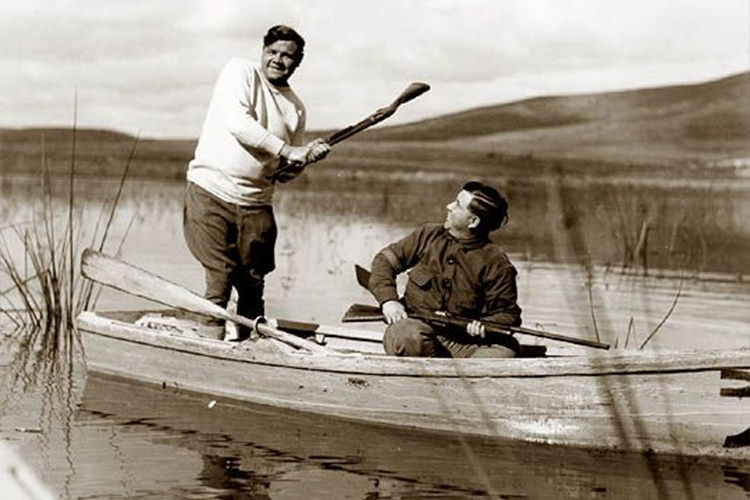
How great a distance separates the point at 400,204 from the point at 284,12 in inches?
212

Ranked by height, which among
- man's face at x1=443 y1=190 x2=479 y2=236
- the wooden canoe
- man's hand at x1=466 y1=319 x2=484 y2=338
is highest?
man's face at x1=443 y1=190 x2=479 y2=236

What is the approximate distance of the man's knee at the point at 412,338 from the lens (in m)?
6.79

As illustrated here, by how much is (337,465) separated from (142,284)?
2312 millimetres

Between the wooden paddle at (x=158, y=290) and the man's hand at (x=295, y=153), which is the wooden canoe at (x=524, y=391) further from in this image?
the man's hand at (x=295, y=153)

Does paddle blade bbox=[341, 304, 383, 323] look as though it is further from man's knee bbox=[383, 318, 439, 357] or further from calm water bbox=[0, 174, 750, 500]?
calm water bbox=[0, 174, 750, 500]

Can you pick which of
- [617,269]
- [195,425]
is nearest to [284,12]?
[617,269]

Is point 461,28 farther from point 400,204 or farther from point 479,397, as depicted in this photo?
point 479,397

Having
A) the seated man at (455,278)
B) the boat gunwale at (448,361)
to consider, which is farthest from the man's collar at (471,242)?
the boat gunwale at (448,361)

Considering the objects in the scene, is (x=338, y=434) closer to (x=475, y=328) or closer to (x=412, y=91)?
(x=475, y=328)

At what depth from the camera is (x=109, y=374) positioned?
8.17 m

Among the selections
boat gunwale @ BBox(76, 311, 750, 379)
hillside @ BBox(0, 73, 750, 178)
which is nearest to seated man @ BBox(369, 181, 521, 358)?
boat gunwale @ BBox(76, 311, 750, 379)

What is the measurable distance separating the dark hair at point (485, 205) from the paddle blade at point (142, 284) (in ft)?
4.92

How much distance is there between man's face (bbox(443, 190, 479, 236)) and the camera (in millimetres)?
6746

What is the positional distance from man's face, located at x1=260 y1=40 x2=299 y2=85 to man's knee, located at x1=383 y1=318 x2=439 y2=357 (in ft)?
4.90
